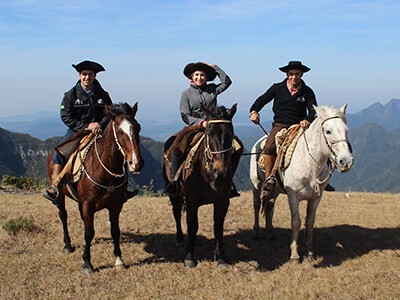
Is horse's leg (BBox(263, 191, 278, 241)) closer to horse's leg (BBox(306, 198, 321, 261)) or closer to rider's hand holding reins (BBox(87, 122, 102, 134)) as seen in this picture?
horse's leg (BBox(306, 198, 321, 261))

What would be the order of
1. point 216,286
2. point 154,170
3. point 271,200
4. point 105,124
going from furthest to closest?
point 154,170
point 271,200
point 105,124
point 216,286

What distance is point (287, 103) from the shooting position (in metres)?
8.66

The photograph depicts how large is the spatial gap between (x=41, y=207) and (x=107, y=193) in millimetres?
6188

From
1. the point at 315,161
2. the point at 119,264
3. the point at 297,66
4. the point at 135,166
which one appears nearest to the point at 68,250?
the point at 119,264

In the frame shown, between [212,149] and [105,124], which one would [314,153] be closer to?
[212,149]

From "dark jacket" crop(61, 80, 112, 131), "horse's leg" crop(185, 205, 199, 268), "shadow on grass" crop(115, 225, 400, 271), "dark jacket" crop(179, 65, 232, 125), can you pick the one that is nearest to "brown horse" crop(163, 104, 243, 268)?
"horse's leg" crop(185, 205, 199, 268)

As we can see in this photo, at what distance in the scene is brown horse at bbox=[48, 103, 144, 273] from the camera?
22.2ft

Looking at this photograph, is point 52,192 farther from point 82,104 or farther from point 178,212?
point 178,212

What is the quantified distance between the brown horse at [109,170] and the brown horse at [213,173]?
115cm

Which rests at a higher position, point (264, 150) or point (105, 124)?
point (105, 124)

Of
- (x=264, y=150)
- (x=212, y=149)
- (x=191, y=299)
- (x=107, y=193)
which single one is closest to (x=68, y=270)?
(x=107, y=193)

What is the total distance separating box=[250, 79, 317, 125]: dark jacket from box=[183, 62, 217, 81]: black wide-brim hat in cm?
127

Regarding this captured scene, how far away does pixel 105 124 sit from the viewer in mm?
8094

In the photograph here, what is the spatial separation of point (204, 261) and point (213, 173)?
204 cm
